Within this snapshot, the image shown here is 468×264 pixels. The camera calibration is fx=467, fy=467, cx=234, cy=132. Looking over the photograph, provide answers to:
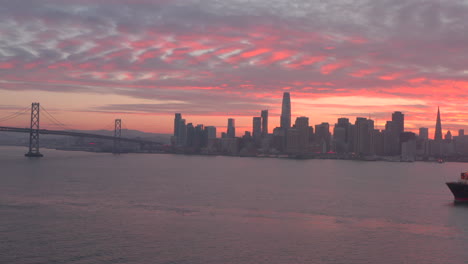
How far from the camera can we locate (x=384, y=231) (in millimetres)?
32031

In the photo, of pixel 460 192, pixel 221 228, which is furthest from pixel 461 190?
pixel 221 228

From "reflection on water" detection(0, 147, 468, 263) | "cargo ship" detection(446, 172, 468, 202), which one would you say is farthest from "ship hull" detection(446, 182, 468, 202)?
"reflection on water" detection(0, 147, 468, 263)

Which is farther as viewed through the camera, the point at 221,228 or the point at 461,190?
the point at 461,190

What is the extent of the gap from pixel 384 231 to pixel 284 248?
9.03m

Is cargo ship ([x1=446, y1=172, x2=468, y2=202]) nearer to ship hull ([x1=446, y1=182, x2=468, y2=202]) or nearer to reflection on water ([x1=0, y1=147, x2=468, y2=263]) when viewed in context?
ship hull ([x1=446, y1=182, x2=468, y2=202])

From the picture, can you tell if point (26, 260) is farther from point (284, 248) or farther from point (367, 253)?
point (367, 253)

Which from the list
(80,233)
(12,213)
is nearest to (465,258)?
(80,233)

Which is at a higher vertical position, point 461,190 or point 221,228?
point 461,190

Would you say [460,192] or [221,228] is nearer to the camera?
[221,228]

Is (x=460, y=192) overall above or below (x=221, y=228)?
above

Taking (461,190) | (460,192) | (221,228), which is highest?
(461,190)

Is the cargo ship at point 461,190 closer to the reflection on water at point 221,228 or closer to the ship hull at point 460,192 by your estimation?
the ship hull at point 460,192

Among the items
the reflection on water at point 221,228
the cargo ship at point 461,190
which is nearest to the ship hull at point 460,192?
the cargo ship at point 461,190

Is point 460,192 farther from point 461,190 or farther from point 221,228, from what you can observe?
point 221,228
